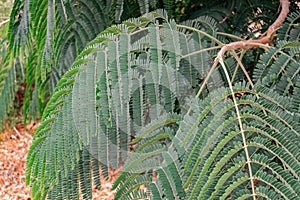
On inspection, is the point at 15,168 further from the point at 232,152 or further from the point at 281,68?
the point at 232,152

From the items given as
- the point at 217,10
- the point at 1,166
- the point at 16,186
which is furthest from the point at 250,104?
the point at 1,166

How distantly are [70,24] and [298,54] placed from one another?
26.3 inches

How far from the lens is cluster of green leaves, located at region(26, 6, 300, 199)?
79 centimetres

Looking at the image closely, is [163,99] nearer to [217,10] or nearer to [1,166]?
[217,10]

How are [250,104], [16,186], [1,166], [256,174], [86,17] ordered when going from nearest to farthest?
[256,174]
[250,104]
[86,17]
[16,186]
[1,166]

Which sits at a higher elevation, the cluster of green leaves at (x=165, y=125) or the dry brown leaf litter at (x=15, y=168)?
the cluster of green leaves at (x=165, y=125)

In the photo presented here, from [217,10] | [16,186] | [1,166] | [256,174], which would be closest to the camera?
[256,174]

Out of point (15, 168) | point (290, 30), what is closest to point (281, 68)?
point (290, 30)

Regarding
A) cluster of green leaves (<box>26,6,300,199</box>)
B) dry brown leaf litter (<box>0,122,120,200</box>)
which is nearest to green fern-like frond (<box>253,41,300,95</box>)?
cluster of green leaves (<box>26,6,300,199</box>)

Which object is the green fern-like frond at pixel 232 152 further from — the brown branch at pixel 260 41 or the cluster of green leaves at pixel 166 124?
the brown branch at pixel 260 41

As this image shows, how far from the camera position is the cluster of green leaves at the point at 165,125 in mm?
791

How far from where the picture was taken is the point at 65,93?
38.4 inches

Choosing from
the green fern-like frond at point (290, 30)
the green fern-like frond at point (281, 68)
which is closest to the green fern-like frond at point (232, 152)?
the green fern-like frond at point (281, 68)

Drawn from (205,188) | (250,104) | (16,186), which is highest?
(250,104)
